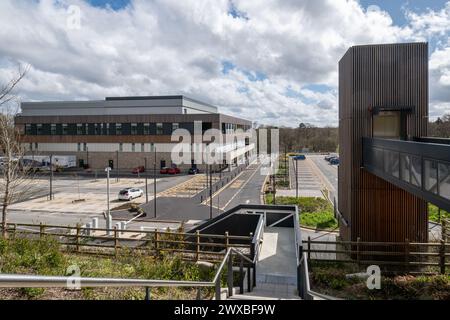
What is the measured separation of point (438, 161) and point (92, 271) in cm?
851

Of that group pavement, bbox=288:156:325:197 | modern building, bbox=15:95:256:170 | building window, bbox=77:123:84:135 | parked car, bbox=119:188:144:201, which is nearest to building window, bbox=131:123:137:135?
modern building, bbox=15:95:256:170

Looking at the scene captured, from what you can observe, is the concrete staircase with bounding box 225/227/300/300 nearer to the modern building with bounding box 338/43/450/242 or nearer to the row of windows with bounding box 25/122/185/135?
the modern building with bounding box 338/43/450/242

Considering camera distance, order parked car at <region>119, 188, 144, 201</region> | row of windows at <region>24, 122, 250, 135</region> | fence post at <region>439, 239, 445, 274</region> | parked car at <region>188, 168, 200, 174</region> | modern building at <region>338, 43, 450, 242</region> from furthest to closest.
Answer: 1. row of windows at <region>24, 122, 250, 135</region>
2. parked car at <region>188, 168, 200, 174</region>
3. parked car at <region>119, 188, 144, 201</region>
4. modern building at <region>338, 43, 450, 242</region>
5. fence post at <region>439, 239, 445, 274</region>

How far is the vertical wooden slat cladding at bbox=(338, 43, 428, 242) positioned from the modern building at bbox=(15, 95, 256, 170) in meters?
37.6

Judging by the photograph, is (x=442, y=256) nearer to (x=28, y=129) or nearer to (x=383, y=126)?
(x=383, y=126)

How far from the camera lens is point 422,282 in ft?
29.6

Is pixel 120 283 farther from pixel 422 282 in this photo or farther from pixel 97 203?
pixel 97 203

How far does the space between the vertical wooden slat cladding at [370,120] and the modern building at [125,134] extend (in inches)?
1480

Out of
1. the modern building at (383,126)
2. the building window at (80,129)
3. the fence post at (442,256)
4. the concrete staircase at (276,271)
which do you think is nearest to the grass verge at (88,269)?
the concrete staircase at (276,271)

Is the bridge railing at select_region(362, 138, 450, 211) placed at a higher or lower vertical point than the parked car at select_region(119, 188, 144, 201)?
higher

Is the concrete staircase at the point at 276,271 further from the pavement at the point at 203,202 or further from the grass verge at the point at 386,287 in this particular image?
the pavement at the point at 203,202

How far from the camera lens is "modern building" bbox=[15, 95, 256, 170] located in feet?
175

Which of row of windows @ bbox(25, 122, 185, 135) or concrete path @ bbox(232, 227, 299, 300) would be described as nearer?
concrete path @ bbox(232, 227, 299, 300)
